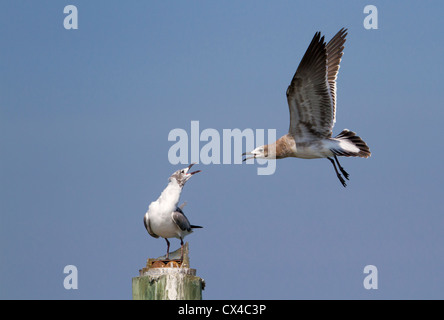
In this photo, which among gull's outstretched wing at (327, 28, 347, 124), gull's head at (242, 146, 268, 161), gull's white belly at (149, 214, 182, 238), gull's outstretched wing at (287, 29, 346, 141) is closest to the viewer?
gull's white belly at (149, 214, 182, 238)

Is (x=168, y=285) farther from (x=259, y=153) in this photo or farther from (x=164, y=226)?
(x=259, y=153)

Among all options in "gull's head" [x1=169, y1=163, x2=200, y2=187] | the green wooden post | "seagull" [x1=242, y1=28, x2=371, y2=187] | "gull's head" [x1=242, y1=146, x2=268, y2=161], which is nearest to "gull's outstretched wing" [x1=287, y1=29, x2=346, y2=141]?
"seagull" [x1=242, y1=28, x2=371, y2=187]

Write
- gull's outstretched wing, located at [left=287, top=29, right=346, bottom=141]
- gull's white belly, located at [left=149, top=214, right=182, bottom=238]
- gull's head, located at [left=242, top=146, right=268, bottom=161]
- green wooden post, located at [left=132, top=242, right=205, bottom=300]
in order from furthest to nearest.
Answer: gull's head, located at [left=242, top=146, right=268, bottom=161]
gull's outstretched wing, located at [left=287, top=29, right=346, bottom=141]
gull's white belly, located at [left=149, top=214, right=182, bottom=238]
green wooden post, located at [left=132, top=242, right=205, bottom=300]

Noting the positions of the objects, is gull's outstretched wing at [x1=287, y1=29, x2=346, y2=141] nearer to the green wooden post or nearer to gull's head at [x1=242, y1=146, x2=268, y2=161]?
gull's head at [x1=242, y1=146, x2=268, y2=161]

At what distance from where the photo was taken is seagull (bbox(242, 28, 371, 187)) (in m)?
13.5

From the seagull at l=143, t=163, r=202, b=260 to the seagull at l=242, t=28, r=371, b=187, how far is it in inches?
180

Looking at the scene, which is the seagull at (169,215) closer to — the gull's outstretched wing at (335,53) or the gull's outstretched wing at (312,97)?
the gull's outstretched wing at (312,97)

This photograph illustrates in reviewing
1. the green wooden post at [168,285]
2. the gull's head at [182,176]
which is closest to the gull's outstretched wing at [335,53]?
the gull's head at [182,176]

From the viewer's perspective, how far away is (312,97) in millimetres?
13594

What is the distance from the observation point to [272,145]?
45.7 feet

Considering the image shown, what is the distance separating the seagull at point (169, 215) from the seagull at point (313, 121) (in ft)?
15.0
